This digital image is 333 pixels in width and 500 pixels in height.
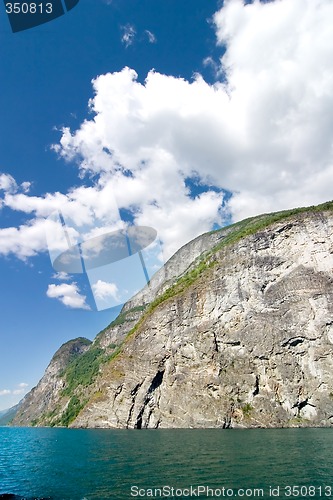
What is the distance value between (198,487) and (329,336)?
159ft

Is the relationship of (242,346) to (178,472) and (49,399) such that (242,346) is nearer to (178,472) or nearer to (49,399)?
(178,472)

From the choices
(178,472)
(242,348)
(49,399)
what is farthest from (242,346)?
(49,399)

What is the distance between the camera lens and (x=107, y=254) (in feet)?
35.0

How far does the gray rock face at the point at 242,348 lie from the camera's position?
57.7m

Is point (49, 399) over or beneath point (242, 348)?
over

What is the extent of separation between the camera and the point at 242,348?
208 feet

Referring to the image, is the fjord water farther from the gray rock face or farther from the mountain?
the mountain

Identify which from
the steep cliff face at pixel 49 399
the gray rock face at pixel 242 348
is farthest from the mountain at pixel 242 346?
the steep cliff face at pixel 49 399

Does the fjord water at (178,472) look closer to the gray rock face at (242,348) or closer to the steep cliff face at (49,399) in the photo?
the gray rock face at (242,348)

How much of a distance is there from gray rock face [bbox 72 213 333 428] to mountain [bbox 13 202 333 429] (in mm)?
168

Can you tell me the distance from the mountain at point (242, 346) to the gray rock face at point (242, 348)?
168 mm

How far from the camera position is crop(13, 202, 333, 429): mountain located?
57.7 metres

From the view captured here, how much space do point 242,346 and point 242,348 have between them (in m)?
0.34

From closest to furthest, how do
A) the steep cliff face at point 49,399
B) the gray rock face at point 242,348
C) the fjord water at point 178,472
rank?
1. the fjord water at point 178,472
2. the gray rock face at point 242,348
3. the steep cliff face at point 49,399
